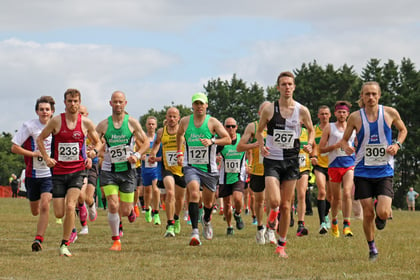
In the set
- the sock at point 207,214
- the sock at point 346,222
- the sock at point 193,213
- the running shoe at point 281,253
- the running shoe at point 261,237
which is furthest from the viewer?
the sock at point 346,222

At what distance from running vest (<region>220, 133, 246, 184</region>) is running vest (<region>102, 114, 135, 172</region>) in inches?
149

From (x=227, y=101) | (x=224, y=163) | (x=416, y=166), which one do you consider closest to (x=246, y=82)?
(x=227, y=101)

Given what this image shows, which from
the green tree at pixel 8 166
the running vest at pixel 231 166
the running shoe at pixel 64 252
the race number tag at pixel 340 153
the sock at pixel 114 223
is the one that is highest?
the race number tag at pixel 340 153

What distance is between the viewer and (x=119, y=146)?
1128 cm

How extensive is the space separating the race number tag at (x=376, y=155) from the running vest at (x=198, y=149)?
308cm

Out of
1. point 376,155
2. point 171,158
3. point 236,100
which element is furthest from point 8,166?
point 376,155

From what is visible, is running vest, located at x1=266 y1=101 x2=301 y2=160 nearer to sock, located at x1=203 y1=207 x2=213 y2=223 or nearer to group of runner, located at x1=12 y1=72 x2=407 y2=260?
group of runner, located at x1=12 y1=72 x2=407 y2=260

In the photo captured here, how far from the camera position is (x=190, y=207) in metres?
12.0

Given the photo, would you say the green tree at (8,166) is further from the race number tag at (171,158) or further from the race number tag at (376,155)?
the race number tag at (376,155)

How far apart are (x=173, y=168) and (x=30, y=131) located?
12.3 feet

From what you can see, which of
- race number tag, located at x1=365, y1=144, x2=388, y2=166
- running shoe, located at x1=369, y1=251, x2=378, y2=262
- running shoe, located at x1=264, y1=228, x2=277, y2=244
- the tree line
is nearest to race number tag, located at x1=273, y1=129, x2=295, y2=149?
race number tag, located at x1=365, y1=144, x2=388, y2=166

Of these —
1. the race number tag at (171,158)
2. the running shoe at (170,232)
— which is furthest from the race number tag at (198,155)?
the race number tag at (171,158)

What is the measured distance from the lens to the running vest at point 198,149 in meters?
11.9

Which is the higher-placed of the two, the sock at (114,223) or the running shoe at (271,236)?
the sock at (114,223)
